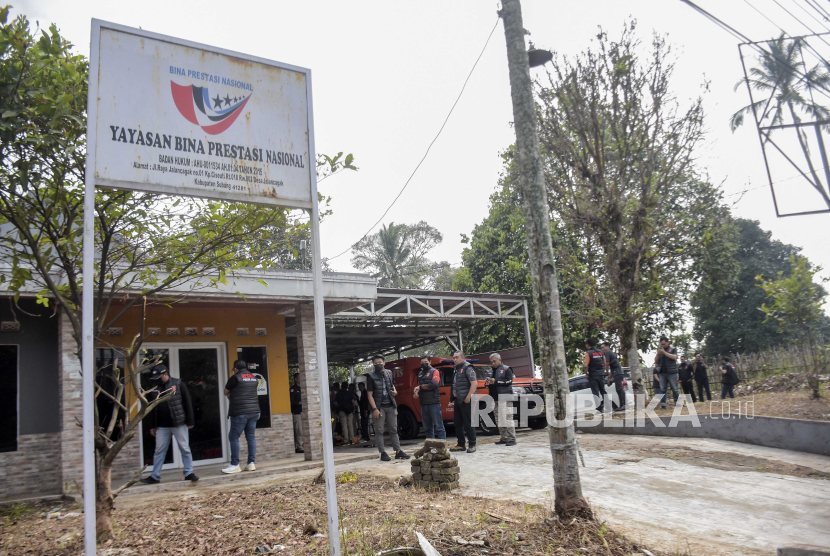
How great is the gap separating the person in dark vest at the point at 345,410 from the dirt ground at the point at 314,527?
755 centimetres

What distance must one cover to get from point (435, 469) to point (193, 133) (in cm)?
476

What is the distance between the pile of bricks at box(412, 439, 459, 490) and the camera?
22.0ft

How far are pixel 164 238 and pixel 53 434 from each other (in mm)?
5593

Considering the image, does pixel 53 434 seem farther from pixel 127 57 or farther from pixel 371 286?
pixel 127 57

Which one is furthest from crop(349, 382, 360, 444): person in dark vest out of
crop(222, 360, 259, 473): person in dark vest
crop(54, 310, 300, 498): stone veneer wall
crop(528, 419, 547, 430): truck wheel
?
crop(222, 360, 259, 473): person in dark vest

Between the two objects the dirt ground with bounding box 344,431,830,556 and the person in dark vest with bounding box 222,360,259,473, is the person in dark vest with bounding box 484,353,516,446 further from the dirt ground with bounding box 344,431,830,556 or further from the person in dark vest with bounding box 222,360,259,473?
the person in dark vest with bounding box 222,360,259,473

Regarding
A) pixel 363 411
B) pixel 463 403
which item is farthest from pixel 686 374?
pixel 463 403

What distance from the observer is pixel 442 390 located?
Result: 13.3m

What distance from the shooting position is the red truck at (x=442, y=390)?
13.1 metres

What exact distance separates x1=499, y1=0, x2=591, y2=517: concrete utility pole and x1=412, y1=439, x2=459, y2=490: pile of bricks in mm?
1931

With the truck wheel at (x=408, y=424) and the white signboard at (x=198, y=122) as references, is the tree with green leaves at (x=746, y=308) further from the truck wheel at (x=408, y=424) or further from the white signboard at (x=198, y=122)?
the white signboard at (x=198, y=122)

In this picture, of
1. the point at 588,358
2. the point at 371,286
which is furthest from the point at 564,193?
the point at 371,286

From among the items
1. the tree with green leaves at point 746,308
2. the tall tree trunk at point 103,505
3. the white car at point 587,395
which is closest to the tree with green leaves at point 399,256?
the tree with green leaves at point 746,308

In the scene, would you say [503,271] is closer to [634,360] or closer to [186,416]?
[634,360]
